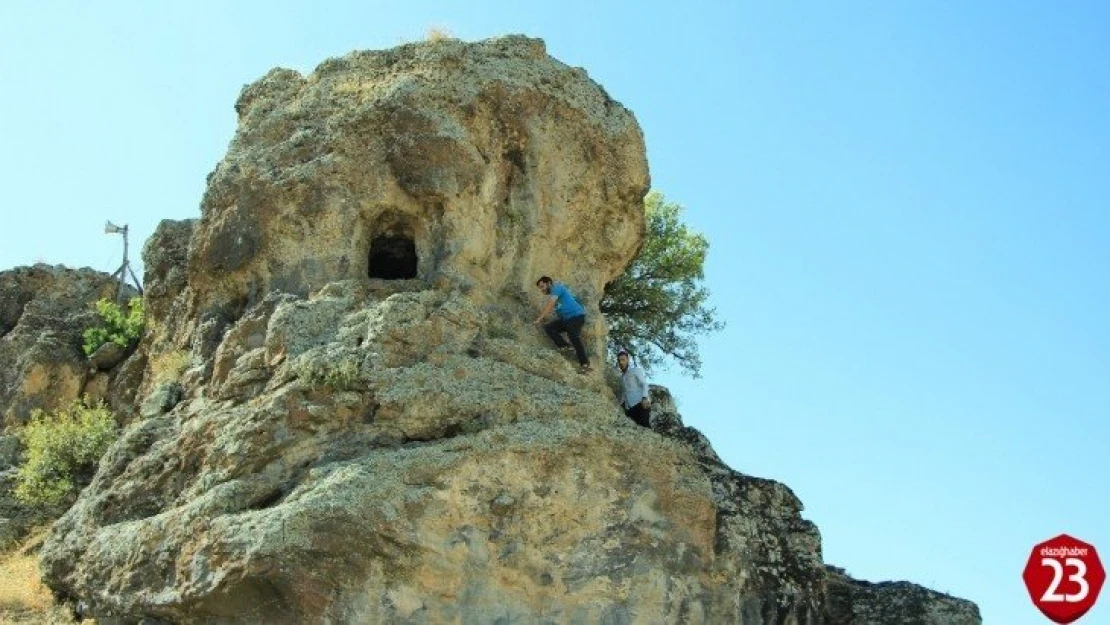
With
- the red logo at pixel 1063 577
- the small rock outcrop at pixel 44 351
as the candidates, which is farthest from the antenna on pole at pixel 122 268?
the red logo at pixel 1063 577

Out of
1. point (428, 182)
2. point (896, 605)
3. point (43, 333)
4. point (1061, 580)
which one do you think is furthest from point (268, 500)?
point (43, 333)

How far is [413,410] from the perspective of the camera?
16.0 meters

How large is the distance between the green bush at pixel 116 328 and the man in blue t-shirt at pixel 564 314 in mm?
7771

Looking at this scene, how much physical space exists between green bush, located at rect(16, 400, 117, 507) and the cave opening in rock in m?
4.69

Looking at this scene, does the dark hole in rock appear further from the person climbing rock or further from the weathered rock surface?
the weathered rock surface

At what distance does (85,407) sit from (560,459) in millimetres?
9951

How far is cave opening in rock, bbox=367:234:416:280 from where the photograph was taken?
1981 centimetres

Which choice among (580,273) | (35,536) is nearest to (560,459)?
(580,273)

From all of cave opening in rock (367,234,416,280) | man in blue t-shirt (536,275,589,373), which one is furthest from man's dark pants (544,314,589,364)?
cave opening in rock (367,234,416,280)

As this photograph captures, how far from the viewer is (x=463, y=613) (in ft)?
49.1

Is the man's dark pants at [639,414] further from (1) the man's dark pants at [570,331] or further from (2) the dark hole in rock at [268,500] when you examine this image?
(2) the dark hole in rock at [268,500]

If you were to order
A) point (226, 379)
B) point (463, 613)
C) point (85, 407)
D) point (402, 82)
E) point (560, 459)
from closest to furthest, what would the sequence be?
point (463, 613) → point (560, 459) → point (226, 379) → point (402, 82) → point (85, 407)

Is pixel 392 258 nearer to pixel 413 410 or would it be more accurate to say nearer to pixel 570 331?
pixel 570 331

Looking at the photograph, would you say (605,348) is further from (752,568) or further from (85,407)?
(85,407)
